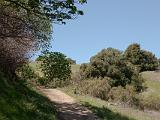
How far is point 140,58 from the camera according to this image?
79375 millimetres

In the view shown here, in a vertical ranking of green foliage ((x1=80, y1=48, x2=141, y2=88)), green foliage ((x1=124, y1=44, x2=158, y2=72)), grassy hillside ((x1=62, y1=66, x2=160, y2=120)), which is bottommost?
grassy hillside ((x1=62, y1=66, x2=160, y2=120))

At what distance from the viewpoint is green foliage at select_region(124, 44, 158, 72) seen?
257 feet

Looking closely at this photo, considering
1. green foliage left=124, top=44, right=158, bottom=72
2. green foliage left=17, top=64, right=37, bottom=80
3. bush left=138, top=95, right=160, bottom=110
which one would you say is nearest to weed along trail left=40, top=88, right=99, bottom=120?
green foliage left=17, top=64, right=37, bottom=80

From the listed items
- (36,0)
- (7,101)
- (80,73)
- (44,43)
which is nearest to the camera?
(36,0)

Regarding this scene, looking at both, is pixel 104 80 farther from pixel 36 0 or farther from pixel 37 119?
pixel 36 0

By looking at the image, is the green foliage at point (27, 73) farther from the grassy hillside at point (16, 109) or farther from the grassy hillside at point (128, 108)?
the grassy hillside at point (16, 109)

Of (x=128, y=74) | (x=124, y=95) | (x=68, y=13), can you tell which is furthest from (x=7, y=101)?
(x=128, y=74)

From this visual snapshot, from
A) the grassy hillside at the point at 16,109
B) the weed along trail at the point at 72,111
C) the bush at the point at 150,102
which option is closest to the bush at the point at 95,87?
the bush at the point at 150,102

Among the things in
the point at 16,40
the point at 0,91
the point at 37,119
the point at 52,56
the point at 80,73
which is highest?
the point at 80,73

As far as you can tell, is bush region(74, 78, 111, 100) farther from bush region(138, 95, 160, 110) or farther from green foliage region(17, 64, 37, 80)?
green foliage region(17, 64, 37, 80)

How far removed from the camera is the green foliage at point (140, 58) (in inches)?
3088

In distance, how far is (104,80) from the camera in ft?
167

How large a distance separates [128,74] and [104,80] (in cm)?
722

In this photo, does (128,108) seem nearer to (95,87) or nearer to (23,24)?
(23,24)
